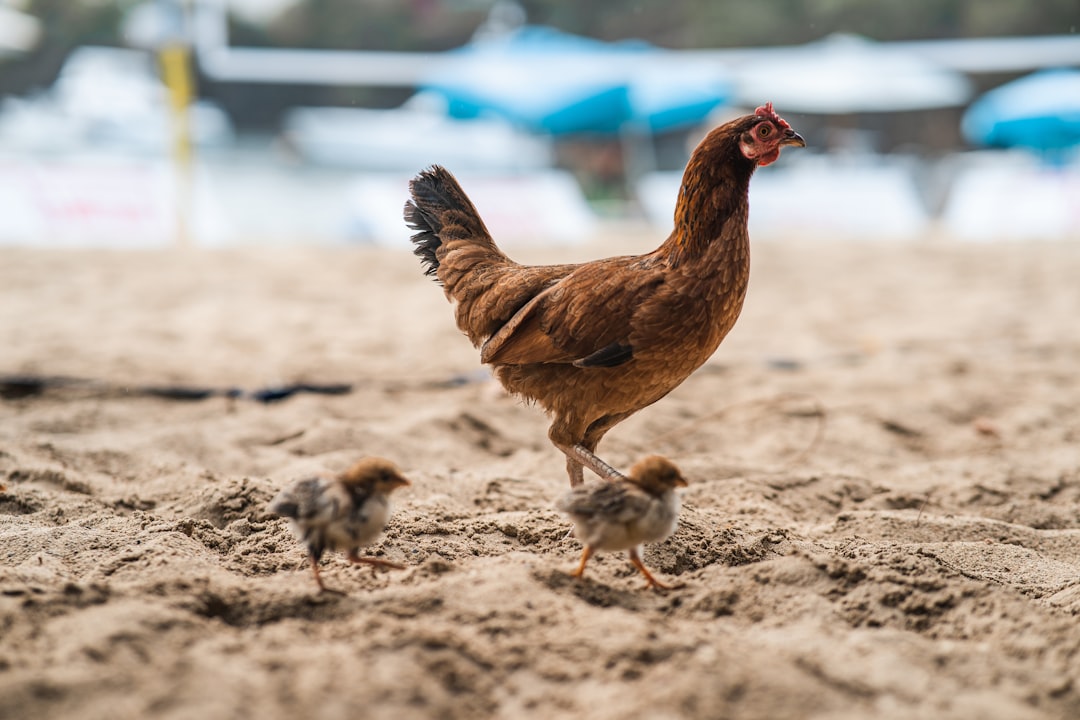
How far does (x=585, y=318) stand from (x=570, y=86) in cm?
1318

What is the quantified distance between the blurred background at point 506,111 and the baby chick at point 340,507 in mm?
8347

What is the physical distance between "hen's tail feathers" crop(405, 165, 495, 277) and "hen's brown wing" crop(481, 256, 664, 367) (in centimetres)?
51

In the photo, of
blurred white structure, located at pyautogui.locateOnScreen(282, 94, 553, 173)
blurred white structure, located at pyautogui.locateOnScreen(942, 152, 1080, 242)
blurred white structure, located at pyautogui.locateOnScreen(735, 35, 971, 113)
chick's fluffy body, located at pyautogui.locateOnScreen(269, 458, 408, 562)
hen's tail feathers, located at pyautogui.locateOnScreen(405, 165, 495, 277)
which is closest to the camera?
chick's fluffy body, located at pyautogui.locateOnScreen(269, 458, 408, 562)

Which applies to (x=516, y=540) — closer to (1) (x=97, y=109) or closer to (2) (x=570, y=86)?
(2) (x=570, y=86)

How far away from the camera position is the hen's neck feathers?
248 centimetres

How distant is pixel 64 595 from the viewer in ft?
5.99

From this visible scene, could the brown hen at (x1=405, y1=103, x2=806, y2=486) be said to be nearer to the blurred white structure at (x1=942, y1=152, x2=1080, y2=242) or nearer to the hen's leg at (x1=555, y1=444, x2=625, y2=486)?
the hen's leg at (x1=555, y1=444, x2=625, y2=486)

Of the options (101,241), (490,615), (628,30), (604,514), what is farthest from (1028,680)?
(628,30)

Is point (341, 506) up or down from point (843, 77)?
down

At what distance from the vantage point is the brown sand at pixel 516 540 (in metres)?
1.59

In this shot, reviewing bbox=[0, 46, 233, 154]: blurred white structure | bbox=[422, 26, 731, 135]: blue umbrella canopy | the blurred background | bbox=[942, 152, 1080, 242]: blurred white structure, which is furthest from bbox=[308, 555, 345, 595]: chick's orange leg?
bbox=[0, 46, 233, 154]: blurred white structure

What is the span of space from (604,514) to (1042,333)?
508cm

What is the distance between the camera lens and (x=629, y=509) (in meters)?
1.97

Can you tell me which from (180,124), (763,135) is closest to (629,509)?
(763,135)
